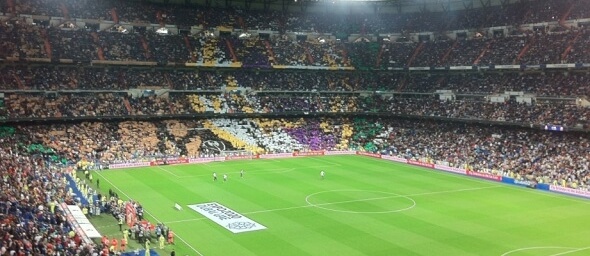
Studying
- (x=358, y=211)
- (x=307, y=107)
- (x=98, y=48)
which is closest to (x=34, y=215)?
(x=358, y=211)

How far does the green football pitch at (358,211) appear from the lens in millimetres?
27859

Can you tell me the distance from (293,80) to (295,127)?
9882mm

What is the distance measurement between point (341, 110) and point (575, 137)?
107 ft

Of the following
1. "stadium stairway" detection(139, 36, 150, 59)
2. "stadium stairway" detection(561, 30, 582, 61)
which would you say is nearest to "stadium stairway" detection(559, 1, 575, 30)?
"stadium stairway" detection(561, 30, 582, 61)

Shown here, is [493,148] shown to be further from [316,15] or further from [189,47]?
[316,15]

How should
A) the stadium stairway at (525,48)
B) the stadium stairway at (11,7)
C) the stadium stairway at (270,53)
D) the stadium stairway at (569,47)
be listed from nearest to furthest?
the stadium stairway at (569,47) → the stadium stairway at (525,48) → the stadium stairway at (11,7) → the stadium stairway at (270,53)

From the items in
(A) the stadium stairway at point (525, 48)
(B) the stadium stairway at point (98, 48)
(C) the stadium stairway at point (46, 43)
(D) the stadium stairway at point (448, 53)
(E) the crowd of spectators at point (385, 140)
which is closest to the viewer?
(E) the crowd of spectators at point (385, 140)

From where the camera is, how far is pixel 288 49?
267 feet

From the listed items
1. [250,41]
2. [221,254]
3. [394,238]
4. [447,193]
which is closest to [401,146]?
[447,193]

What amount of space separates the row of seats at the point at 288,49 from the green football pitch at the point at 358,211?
21.2 m

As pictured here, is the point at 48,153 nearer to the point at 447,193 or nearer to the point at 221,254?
the point at 221,254

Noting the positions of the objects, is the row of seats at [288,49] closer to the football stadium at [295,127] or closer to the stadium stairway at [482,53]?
the stadium stairway at [482,53]

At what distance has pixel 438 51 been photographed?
75062 millimetres

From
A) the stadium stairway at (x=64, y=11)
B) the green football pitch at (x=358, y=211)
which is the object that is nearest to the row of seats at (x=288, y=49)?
the stadium stairway at (x=64, y=11)
